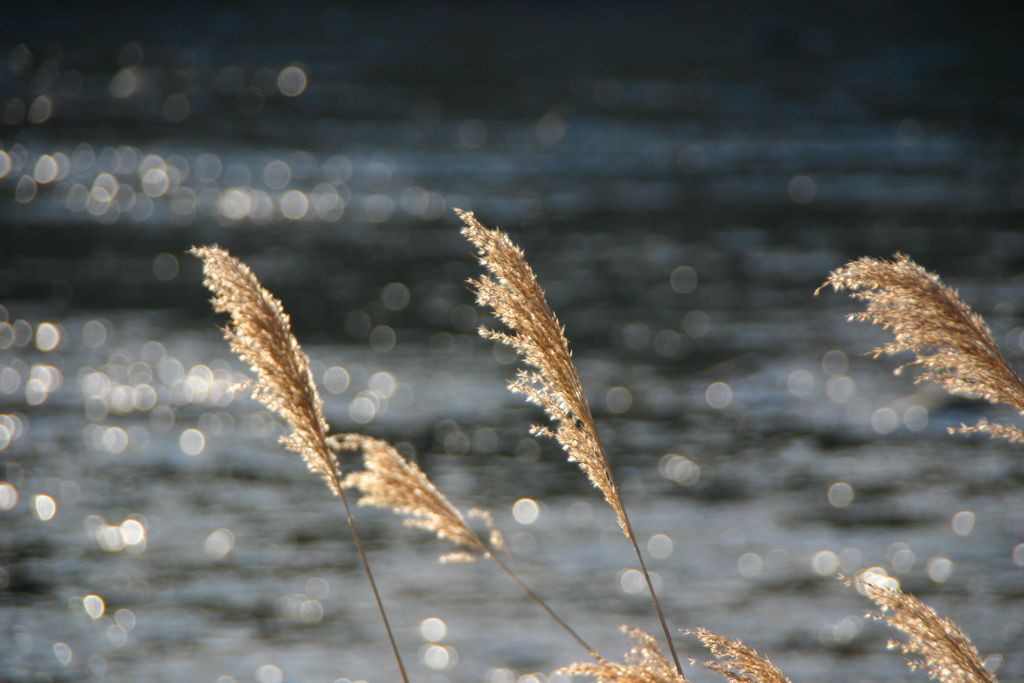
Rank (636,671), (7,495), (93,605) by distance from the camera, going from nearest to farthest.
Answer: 1. (636,671)
2. (93,605)
3. (7,495)

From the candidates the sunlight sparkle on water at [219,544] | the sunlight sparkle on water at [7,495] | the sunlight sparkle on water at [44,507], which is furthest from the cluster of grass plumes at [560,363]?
the sunlight sparkle on water at [7,495]

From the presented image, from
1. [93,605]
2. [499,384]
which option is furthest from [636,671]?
[499,384]

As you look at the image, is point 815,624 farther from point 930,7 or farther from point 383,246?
point 930,7

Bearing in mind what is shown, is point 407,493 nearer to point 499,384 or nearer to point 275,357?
point 275,357

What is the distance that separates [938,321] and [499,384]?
9.48 metres

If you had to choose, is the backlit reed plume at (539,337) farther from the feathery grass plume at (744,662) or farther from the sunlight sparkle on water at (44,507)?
the sunlight sparkle on water at (44,507)

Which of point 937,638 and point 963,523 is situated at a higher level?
point 963,523

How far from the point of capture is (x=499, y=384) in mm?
11469

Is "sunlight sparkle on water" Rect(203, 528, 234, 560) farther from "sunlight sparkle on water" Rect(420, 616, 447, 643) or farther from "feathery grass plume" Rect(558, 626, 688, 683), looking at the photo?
"feathery grass plume" Rect(558, 626, 688, 683)

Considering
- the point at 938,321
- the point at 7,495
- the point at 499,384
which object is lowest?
the point at 938,321

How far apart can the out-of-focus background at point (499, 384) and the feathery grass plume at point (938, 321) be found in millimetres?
4409

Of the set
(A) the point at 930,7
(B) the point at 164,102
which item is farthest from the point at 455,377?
(A) the point at 930,7

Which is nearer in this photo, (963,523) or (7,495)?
(963,523)

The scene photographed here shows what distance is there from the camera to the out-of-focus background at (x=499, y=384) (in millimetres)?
6758
